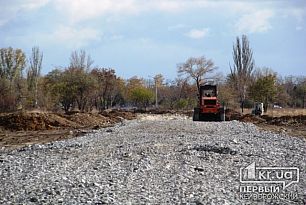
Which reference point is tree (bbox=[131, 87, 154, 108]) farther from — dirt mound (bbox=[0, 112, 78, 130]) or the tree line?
dirt mound (bbox=[0, 112, 78, 130])

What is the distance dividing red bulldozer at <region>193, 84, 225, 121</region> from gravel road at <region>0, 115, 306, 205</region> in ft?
44.6

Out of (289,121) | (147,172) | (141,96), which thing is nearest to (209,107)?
(289,121)

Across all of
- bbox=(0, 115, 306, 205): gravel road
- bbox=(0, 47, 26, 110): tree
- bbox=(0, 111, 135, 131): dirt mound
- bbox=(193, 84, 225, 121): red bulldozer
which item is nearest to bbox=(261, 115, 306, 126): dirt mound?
bbox=(193, 84, 225, 121): red bulldozer

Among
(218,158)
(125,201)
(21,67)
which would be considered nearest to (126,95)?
(21,67)

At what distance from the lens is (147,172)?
10.2 metres

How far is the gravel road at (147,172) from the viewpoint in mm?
7887

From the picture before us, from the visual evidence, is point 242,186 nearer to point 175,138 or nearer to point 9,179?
point 9,179

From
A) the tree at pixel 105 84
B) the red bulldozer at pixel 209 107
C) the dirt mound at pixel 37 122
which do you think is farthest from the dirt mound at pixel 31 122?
the tree at pixel 105 84

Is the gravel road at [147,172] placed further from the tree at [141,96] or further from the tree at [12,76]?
the tree at [141,96]

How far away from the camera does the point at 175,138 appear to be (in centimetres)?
1683

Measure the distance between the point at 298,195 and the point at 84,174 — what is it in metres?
4.44

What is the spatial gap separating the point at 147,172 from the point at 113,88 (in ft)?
169

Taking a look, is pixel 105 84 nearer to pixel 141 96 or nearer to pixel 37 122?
pixel 141 96

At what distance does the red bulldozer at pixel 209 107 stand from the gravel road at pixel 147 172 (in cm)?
1361
